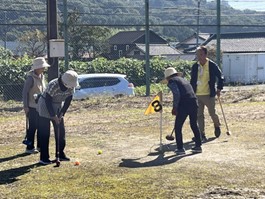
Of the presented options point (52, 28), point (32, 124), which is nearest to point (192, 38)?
point (52, 28)

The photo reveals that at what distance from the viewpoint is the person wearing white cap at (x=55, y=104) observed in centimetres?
825

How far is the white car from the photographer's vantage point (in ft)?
66.9

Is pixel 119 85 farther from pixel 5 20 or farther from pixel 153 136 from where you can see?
pixel 153 136

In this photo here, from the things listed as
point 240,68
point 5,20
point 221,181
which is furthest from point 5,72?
point 240,68

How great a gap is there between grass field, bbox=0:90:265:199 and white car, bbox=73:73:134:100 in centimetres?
646

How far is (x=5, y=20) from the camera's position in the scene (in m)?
21.5

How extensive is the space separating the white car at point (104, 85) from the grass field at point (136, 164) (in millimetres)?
6461

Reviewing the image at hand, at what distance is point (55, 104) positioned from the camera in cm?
855

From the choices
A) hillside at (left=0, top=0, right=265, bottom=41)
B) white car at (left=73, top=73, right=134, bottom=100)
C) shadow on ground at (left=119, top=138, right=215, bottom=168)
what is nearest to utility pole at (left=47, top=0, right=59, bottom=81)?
shadow on ground at (left=119, top=138, right=215, bottom=168)

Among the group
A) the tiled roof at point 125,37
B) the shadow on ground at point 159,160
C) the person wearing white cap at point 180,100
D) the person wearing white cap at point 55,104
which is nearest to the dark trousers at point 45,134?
the person wearing white cap at point 55,104

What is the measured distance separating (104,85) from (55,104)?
1248 centimetres

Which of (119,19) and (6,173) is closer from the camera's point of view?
(6,173)

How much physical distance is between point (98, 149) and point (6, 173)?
7.17 ft

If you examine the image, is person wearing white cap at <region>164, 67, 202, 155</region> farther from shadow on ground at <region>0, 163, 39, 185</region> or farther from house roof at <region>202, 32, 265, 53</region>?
house roof at <region>202, 32, 265, 53</region>
